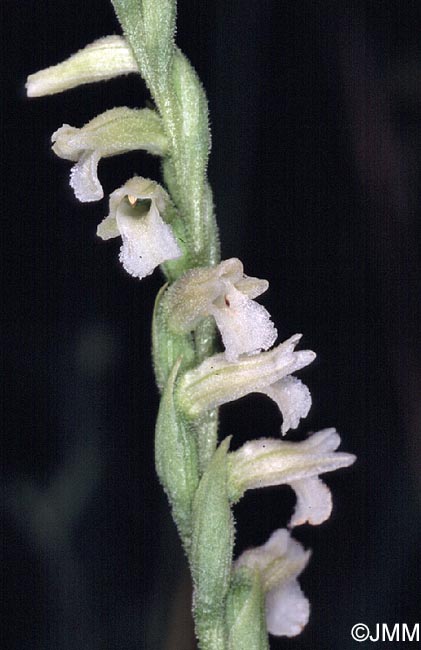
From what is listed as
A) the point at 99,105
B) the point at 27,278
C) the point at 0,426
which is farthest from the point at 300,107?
the point at 0,426

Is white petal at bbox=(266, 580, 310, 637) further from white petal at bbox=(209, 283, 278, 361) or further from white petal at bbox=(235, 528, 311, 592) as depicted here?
white petal at bbox=(209, 283, 278, 361)

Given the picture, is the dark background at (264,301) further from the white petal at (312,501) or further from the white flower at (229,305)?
the white flower at (229,305)

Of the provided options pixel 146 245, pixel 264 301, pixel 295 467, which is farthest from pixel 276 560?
pixel 264 301

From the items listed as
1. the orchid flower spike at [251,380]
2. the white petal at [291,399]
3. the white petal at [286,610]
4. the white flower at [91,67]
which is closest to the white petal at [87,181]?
the white flower at [91,67]

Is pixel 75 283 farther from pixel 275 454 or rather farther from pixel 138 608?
pixel 275 454

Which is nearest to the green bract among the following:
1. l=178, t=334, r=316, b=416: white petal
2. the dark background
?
l=178, t=334, r=316, b=416: white petal

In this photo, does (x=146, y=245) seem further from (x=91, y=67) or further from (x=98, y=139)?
(x=91, y=67)
